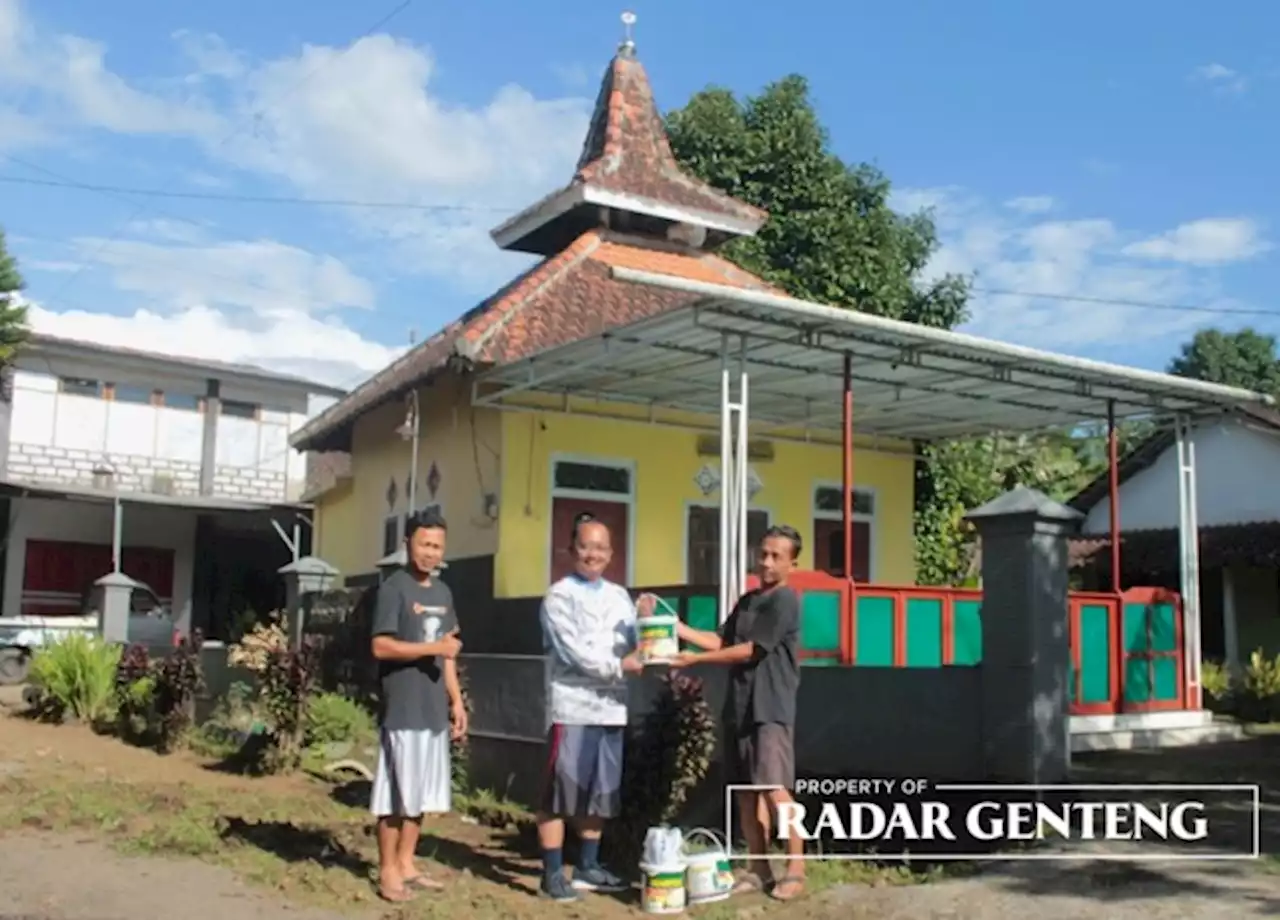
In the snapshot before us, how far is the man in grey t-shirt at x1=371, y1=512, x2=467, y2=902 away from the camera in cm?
610

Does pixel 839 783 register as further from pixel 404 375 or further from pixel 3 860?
pixel 404 375

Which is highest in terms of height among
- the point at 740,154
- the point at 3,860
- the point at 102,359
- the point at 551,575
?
the point at 740,154

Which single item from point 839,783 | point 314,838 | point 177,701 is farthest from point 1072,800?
point 177,701

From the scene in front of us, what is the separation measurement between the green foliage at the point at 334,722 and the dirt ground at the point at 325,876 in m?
1.44

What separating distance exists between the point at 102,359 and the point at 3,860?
801 inches

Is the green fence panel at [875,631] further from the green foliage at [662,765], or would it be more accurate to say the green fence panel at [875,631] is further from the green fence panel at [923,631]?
the green foliage at [662,765]

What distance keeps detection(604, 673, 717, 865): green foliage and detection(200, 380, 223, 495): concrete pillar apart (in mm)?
21529

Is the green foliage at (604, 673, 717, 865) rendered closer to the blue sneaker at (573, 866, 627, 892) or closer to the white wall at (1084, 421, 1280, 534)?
the blue sneaker at (573, 866, 627, 892)

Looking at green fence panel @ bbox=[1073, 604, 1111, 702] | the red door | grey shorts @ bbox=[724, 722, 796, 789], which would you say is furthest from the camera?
the red door

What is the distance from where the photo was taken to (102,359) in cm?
2562

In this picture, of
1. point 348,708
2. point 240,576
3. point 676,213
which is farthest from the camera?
point 240,576

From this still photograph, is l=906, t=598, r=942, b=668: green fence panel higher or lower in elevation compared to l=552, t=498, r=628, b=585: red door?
lower

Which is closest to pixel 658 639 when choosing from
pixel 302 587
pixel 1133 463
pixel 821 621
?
pixel 821 621

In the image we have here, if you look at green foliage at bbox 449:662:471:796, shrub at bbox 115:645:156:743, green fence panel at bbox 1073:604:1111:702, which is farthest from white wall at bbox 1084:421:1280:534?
shrub at bbox 115:645:156:743
